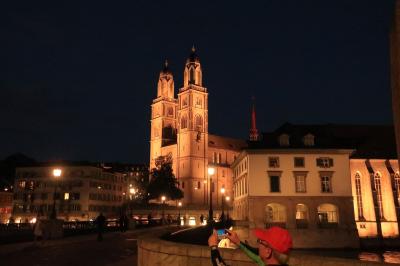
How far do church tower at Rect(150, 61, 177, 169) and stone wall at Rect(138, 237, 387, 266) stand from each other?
114 meters

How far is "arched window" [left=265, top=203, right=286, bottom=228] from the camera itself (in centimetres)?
5100

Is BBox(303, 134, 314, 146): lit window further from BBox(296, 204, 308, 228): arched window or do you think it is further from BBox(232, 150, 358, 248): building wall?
BBox(296, 204, 308, 228): arched window

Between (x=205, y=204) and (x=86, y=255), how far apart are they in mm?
91841

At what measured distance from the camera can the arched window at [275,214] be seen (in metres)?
51.0

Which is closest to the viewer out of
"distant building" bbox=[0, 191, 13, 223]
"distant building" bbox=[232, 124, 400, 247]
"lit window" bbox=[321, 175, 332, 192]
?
"distant building" bbox=[232, 124, 400, 247]

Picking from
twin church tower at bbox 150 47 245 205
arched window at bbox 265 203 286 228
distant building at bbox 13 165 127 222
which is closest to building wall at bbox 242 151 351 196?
arched window at bbox 265 203 286 228

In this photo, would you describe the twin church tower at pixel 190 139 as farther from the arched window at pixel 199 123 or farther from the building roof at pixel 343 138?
the building roof at pixel 343 138

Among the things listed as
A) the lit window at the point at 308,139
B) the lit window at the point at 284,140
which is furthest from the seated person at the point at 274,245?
the lit window at the point at 308,139

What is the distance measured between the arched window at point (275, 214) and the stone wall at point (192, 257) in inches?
1628

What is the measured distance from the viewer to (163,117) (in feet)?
429

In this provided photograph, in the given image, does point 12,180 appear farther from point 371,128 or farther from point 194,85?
point 371,128

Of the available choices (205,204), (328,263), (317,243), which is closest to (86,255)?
(328,263)

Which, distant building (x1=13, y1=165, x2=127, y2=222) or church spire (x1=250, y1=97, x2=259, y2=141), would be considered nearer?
distant building (x1=13, y1=165, x2=127, y2=222)

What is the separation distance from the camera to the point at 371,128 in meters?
67.8
